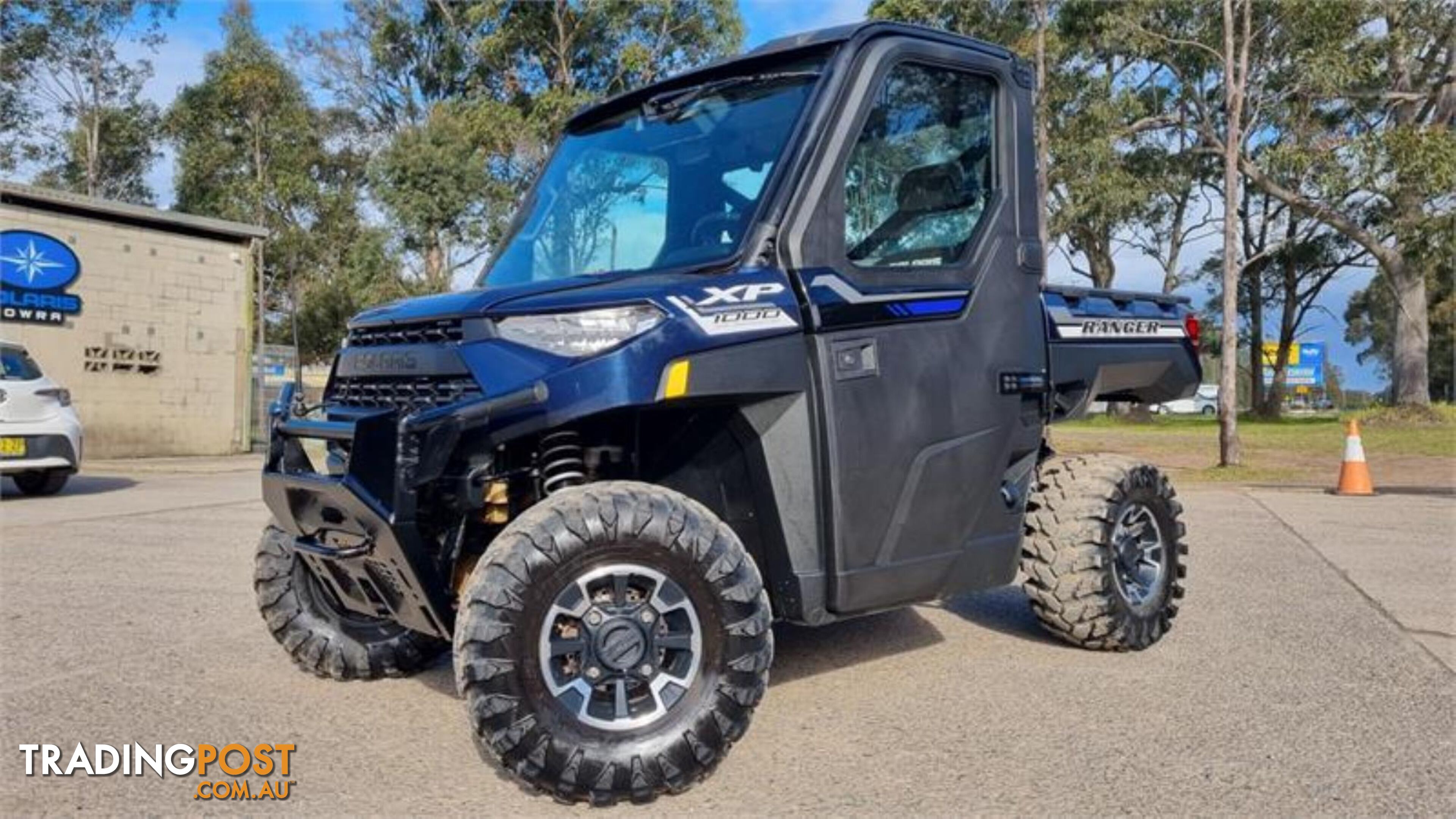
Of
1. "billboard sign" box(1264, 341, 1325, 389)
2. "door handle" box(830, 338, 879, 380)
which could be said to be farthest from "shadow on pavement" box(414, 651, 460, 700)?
"billboard sign" box(1264, 341, 1325, 389)

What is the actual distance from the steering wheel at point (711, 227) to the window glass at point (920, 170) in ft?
1.28

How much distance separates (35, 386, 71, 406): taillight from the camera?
11461 mm

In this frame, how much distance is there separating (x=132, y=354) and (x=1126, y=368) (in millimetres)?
20320

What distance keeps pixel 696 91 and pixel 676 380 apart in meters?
1.44

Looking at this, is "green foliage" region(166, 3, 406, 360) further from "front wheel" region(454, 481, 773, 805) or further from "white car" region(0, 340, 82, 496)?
"front wheel" region(454, 481, 773, 805)

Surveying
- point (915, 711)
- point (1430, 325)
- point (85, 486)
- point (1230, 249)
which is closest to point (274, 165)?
point (85, 486)

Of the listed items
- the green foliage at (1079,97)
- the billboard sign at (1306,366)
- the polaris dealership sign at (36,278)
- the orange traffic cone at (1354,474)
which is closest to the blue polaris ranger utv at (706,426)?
the orange traffic cone at (1354,474)

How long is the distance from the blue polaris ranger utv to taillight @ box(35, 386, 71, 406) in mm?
9021

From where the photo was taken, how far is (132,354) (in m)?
20.5

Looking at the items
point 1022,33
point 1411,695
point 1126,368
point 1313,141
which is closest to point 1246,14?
point 1313,141

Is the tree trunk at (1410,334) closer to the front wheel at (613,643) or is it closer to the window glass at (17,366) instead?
the window glass at (17,366)

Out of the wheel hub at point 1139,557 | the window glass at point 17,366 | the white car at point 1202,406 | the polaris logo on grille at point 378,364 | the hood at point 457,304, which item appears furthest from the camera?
the white car at point 1202,406

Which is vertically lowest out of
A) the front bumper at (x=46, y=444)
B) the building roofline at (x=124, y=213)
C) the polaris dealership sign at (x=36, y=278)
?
the front bumper at (x=46, y=444)

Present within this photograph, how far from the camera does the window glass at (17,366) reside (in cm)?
1130
